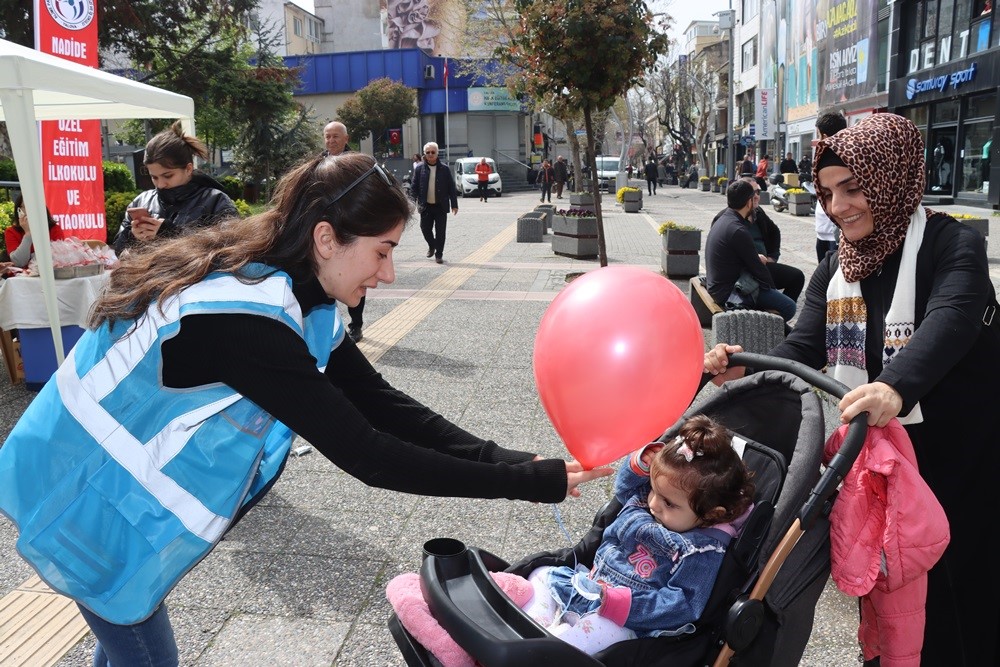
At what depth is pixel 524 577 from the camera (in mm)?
2410

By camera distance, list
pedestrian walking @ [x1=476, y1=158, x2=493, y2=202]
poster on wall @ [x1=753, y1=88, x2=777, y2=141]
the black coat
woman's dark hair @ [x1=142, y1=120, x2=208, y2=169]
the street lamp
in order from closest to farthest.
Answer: woman's dark hair @ [x1=142, y1=120, x2=208, y2=169]
the black coat
pedestrian walking @ [x1=476, y1=158, x2=493, y2=202]
the street lamp
poster on wall @ [x1=753, y1=88, x2=777, y2=141]

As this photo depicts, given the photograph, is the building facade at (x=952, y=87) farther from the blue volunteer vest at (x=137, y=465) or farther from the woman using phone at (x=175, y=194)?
the blue volunteer vest at (x=137, y=465)

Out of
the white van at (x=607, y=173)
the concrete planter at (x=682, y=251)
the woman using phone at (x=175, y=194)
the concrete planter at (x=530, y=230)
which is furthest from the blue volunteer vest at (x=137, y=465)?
the white van at (x=607, y=173)

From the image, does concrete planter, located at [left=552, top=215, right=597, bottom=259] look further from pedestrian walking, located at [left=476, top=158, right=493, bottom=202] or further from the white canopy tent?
pedestrian walking, located at [left=476, top=158, right=493, bottom=202]

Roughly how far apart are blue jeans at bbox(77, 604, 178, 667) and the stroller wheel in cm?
132

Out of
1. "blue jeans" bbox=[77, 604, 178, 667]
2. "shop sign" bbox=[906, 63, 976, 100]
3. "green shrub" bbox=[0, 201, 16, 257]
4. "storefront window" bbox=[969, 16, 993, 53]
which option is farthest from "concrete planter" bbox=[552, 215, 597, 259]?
"storefront window" bbox=[969, 16, 993, 53]

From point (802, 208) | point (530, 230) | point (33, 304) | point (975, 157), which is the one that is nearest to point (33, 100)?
point (33, 304)

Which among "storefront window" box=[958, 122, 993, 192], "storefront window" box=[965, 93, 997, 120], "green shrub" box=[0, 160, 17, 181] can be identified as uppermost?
"storefront window" box=[965, 93, 997, 120]

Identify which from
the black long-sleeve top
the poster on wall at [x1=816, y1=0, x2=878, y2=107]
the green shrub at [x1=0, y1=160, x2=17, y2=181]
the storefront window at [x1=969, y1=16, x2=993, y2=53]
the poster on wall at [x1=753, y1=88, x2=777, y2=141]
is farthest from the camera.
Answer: the poster on wall at [x1=753, y1=88, x2=777, y2=141]

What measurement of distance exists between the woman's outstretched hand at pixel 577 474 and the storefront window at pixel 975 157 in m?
22.9

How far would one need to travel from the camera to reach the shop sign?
69.3 ft

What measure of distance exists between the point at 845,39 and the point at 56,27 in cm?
2938

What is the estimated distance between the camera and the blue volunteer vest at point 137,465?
5.50 feet

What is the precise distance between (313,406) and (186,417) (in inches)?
10.2
